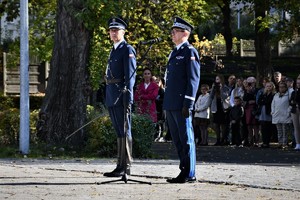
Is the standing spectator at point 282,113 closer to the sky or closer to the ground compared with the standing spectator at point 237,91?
closer to the ground

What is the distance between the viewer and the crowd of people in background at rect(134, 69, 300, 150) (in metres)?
24.0

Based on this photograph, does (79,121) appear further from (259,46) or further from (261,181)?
(259,46)

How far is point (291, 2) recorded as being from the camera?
38.0 meters

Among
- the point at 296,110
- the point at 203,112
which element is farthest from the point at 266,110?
the point at 203,112

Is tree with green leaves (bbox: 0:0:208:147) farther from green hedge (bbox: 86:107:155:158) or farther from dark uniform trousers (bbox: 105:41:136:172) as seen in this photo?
dark uniform trousers (bbox: 105:41:136:172)

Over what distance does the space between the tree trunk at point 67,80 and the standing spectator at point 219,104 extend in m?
5.82

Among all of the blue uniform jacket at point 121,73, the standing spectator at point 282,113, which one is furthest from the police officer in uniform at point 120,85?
the standing spectator at point 282,113

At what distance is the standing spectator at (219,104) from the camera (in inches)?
1030

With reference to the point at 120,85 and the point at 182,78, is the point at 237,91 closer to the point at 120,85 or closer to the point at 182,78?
the point at 120,85

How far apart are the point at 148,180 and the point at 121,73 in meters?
1.44

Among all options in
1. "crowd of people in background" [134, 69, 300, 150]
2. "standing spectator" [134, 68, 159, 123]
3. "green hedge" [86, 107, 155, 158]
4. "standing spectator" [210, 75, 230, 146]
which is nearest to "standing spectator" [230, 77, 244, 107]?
"crowd of people in background" [134, 69, 300, 150]

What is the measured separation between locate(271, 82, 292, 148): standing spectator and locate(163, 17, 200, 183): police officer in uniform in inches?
395

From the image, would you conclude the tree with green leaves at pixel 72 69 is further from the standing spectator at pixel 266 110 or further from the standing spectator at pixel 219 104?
the standing spectator at pixel 219 104

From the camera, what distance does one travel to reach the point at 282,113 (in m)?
24.1
